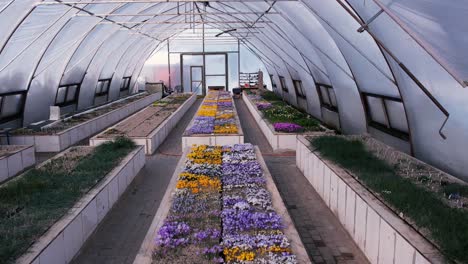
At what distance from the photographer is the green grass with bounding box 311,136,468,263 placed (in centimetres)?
521

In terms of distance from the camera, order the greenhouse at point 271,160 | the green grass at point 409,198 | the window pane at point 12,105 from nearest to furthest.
Result: the green grass at point 409,198 < the greenhouse at point 271,160 < the window pane at point 12,105

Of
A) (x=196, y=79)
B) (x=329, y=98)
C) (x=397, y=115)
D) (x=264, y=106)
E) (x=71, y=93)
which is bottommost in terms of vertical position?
(x=264, y=106)

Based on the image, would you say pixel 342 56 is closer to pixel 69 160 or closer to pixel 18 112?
pixel 69 160

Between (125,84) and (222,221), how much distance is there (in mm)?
28101

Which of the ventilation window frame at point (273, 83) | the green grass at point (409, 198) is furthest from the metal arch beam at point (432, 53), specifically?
the ventilation window frame at point (273, 83)

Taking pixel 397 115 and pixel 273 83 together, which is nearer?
pixel 397 115

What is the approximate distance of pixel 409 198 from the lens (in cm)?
661

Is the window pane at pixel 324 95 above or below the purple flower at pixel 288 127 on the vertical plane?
above

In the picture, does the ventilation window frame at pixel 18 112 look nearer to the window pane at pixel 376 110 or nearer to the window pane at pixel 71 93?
the window pane at pixel 71 93

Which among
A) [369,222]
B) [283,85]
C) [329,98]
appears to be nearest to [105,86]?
[283,85]

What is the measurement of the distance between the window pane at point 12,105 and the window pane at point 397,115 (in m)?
12.7

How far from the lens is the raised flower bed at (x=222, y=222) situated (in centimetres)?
558

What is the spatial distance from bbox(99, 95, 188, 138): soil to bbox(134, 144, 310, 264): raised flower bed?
17.8ft

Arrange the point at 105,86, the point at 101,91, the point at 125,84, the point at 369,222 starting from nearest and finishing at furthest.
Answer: the point at 369,222 < the point at 101,91 < the point at 105,86 < the point at 125,84
